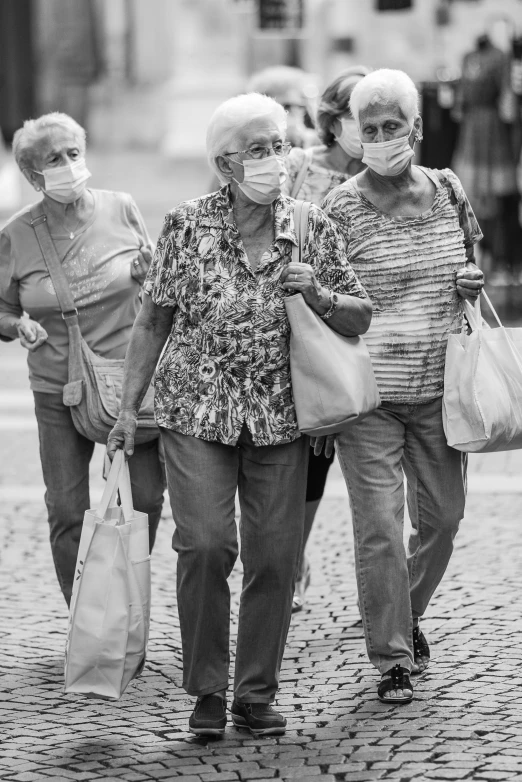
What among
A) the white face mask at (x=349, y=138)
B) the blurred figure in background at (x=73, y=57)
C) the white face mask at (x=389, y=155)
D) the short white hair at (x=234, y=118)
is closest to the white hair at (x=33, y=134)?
the white face mask at (x=349, y=138)

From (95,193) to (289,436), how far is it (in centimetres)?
169

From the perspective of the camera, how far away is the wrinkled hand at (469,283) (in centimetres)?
472

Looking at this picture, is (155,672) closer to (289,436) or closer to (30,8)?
(289,436)

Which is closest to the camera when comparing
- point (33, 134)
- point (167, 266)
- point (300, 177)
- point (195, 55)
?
point (167, 266)

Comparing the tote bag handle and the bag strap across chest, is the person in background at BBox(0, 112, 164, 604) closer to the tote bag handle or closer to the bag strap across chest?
the bag strap across chest

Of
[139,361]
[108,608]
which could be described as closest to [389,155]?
[139,361]

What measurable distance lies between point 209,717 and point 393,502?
91cm

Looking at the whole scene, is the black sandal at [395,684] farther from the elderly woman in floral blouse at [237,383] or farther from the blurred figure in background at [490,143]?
the blurred figure in background at [490,143]

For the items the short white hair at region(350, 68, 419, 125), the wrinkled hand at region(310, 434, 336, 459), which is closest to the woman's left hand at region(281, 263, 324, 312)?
the wrinkled hand at region(310, 434, 336, 459)

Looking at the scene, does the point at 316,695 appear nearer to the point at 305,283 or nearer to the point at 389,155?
the point at 305,283

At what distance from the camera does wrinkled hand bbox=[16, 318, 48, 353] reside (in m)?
5.23

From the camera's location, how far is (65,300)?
17.3ft

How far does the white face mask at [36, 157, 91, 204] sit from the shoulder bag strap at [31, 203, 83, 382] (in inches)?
6.4

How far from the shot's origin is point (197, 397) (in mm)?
4305
